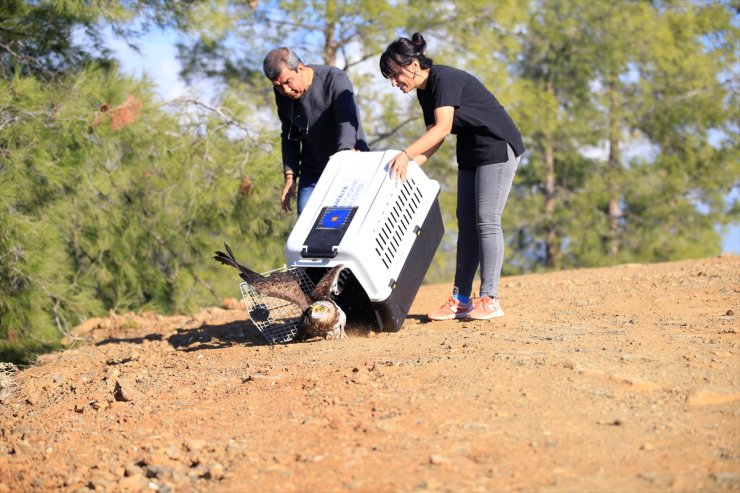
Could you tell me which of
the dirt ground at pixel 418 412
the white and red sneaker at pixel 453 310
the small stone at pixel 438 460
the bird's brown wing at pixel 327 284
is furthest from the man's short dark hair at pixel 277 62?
the small stone at pixel 438 460

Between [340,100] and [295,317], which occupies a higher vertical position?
[340,100]

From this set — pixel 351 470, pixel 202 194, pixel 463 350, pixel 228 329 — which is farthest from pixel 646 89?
pixel 351 470

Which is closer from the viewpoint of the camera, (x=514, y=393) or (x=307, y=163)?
(x=514, y=393)

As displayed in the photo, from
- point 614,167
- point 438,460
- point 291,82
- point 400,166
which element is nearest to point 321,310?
Answer: point 400,166

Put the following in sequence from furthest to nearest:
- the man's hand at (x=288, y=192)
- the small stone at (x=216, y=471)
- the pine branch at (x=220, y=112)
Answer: the pine branch at (x=220, y=112) → the man's hand at (x=288, y=192) → the small stone at (x=216, y=471)

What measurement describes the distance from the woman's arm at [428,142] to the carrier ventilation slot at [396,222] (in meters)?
0.15

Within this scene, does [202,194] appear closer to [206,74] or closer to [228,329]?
[228,329]

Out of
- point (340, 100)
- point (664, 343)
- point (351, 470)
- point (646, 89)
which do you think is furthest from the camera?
point (646, 89)

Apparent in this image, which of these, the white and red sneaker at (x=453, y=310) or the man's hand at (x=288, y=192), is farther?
the man's hand at (x=288, y=192)

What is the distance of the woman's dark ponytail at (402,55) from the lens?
5.00m

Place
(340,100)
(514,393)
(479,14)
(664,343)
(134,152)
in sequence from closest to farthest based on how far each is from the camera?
(514,393) < (664,343) < (340,100) < (134,152) < (479,14)

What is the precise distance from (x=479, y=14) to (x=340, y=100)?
31.8 feet

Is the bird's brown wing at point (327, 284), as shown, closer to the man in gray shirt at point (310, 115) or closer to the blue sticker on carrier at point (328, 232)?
the blue sticker on carrier at point (328, 232)

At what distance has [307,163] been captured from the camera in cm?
594
